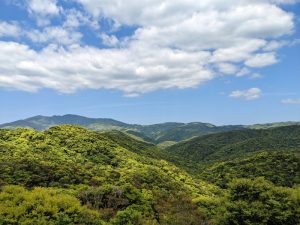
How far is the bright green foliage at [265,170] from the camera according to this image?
125625 millimetres

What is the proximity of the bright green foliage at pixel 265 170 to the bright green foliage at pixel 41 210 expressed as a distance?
107183mm

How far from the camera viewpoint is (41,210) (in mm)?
25438

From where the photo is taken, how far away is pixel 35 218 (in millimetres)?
24359

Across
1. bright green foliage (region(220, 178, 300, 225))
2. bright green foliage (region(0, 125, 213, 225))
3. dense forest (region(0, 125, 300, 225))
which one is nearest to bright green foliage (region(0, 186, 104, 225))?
dense forest (region(0, 125, 300, 225))

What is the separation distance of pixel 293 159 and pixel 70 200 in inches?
5113

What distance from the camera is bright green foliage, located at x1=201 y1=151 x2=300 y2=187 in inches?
4946

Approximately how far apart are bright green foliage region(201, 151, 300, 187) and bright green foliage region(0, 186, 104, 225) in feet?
352

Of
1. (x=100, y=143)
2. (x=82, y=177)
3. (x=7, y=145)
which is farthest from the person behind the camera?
(x=100, y=143)

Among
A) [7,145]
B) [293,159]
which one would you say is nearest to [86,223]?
[7,145]

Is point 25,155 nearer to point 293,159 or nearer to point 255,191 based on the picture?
point 255,191

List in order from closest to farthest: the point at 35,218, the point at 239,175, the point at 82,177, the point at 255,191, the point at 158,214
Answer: the point at 35,218 < the point at 158,214 < the point at 255,191 < the point at 82,177 < the point at 239,175

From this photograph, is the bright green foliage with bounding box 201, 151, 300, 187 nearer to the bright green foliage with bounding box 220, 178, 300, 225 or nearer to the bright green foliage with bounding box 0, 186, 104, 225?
the bright green foliage with bounding box 220, 178, 300, 225

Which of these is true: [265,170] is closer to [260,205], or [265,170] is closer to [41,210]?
[260,205]

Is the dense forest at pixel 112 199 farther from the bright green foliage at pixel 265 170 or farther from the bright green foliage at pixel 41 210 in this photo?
the bright green foliage at pixel 265 170
